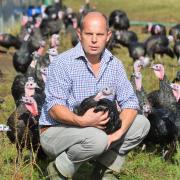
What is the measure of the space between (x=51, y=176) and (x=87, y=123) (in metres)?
0.55

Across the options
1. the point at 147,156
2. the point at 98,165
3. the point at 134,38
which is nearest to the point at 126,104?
the point at 98,165

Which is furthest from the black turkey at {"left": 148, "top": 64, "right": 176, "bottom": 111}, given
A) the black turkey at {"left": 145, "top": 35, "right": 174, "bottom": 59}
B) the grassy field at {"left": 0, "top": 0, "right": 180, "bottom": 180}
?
the black turkey at {"left": 145, "top": 35, "right": 174, "bottom": 59}

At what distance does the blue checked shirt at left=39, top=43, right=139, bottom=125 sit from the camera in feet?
15.1

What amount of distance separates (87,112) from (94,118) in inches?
2.8

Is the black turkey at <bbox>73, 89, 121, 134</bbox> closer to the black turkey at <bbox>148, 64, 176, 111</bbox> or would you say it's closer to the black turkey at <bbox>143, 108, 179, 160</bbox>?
the black turkey at <bbox>143, 108, 179, 160</bbox>

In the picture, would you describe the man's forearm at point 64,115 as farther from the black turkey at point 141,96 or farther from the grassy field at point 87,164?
the black turkey at point 141,96

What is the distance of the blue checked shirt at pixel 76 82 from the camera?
15.1 ft

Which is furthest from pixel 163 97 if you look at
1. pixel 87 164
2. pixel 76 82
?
pixel 76 82

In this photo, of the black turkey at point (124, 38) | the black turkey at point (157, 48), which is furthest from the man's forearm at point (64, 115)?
the black turkey at point (124, 38)

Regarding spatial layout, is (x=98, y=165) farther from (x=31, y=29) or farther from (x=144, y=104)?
(x=31, y=29)

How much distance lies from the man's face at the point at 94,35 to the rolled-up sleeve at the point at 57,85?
0.78 ft

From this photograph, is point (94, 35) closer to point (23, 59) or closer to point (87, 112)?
point (87, 112)

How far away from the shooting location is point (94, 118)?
4426mm

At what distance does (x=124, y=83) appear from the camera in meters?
4.81
